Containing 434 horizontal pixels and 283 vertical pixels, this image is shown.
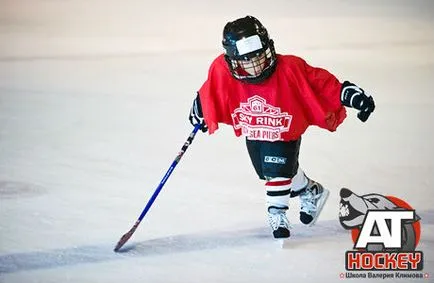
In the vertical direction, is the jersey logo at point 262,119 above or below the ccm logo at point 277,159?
above

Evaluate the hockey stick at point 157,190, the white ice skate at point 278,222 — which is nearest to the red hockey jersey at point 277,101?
the hockey stick at point 157,190

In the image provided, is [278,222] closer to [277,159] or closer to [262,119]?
[277,159]

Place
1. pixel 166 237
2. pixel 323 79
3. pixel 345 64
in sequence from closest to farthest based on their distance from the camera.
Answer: pixel 323 79, pixel 166 237, pixel 345 64

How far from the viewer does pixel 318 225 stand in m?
2.40

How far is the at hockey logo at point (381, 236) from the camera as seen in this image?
7.80 feet

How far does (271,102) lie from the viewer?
2.22m

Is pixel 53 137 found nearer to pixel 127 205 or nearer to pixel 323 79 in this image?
pixel 127 205

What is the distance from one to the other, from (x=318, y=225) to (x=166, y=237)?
0.45m

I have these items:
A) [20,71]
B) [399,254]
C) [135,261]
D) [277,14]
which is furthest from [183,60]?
[399,254]

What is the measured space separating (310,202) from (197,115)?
1.37ft

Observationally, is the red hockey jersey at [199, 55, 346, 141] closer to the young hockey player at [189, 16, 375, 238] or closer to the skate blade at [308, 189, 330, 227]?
the young hockey player at [189, 16, 375, 238]

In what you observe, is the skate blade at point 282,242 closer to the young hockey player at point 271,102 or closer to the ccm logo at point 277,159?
the young hockey player at point 271,102

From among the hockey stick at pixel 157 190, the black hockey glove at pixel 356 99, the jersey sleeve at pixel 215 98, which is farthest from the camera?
the hockey stick at pixel 157 190

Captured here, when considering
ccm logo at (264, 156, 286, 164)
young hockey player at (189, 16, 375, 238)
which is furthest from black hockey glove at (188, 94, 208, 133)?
ccm logo at (264, 156, 286, 164)
